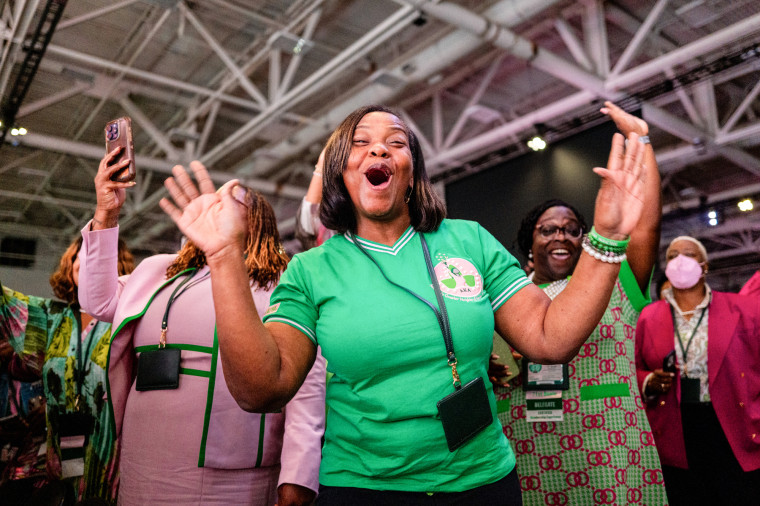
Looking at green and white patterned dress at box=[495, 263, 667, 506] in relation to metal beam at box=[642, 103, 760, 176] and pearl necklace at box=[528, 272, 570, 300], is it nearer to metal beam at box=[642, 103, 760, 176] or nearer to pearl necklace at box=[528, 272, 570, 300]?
pearl necklace at box=[528, 272, 570, 300]

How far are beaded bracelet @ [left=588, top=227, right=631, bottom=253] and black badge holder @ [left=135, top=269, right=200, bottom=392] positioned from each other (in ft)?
3.82

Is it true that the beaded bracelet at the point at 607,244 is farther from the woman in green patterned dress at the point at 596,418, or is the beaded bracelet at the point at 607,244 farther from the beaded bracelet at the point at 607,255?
the woman in green patterned dress at the point at 596,418

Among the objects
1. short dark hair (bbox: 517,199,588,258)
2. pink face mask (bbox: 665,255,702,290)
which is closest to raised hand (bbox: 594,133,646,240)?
short dark hair (bbox: 517,199,588,258)

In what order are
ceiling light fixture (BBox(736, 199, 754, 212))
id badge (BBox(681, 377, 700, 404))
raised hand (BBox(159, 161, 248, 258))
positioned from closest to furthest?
raised hand (BBox(159, 161, 248, 258)) < id badge (BBox(681, 377, 700, 404)) < ceiling light fixture (BBox(736, 199, 754, 212))

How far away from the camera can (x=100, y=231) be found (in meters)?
1.66

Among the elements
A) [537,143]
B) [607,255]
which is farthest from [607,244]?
[537,143]

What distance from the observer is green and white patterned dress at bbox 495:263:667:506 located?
1.88 m

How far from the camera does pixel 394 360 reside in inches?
42.9

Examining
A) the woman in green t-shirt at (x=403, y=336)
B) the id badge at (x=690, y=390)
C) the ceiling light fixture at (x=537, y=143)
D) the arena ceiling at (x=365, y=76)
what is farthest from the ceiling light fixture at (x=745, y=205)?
the woman in green t-shirt at (x=403, y=336)

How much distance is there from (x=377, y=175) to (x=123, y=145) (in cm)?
91

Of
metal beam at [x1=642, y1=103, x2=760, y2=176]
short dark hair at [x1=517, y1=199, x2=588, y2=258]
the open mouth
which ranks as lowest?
the open mouth

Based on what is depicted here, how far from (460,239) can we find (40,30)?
557cm

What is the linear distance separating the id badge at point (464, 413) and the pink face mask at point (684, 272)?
265 centimetres

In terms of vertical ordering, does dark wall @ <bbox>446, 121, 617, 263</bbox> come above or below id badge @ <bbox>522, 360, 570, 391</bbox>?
above
